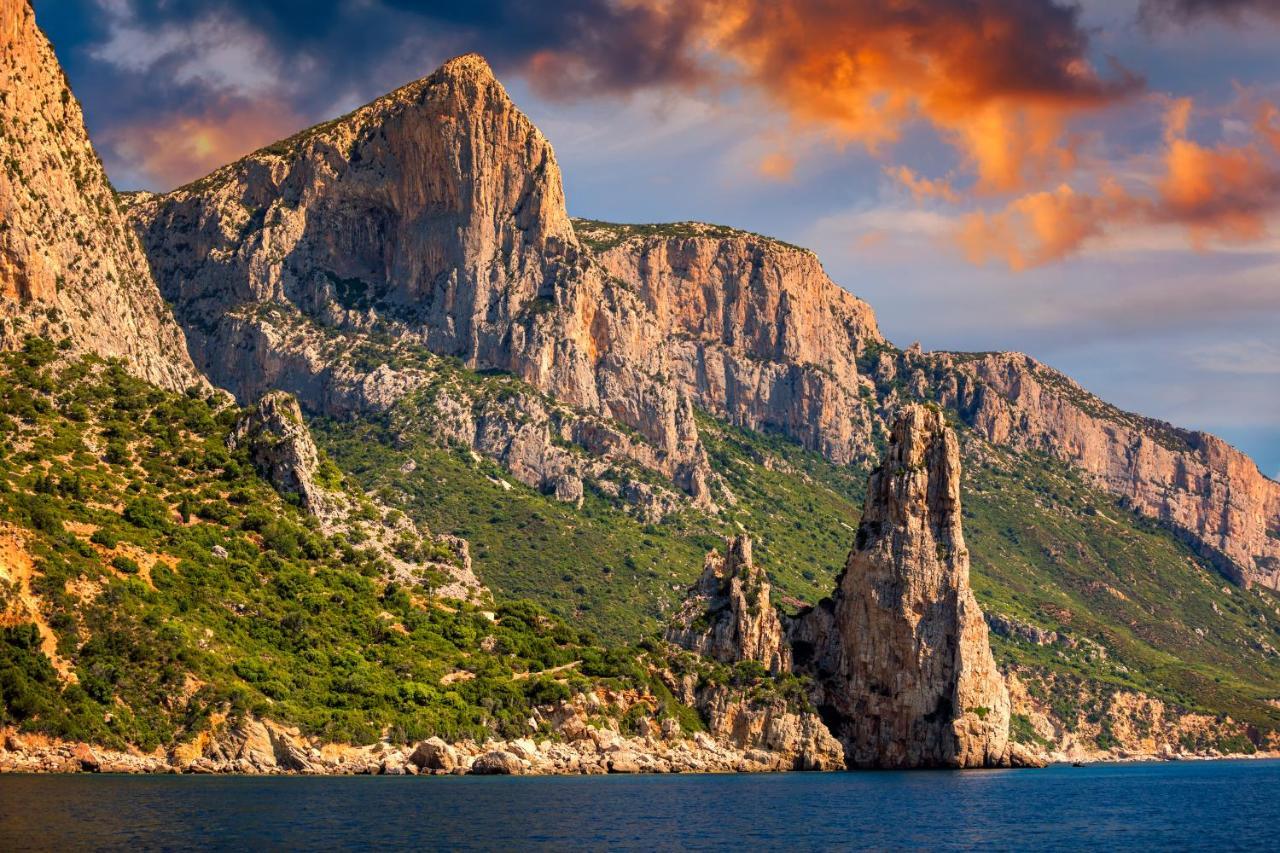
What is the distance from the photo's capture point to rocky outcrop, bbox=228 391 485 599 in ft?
454

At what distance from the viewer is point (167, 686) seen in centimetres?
10131

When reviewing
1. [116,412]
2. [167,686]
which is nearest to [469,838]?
[167,686]

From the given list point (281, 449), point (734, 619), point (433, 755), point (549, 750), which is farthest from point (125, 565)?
point (734, 619)

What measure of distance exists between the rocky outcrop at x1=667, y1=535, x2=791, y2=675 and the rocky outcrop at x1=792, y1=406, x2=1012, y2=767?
4309 millimetres

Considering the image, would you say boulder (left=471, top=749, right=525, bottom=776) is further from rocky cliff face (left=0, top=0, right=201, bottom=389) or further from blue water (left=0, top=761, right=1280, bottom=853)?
rocky cliff face (left=0, top=0, right=201, bottom=389)

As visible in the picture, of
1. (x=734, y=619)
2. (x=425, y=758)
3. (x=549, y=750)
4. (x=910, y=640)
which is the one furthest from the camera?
(x=734, y=619)

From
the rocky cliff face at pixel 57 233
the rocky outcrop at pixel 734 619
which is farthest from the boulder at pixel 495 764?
the rocky cliff face at pixel 57 233

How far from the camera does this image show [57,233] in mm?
136375

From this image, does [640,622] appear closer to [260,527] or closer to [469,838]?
[260,527]

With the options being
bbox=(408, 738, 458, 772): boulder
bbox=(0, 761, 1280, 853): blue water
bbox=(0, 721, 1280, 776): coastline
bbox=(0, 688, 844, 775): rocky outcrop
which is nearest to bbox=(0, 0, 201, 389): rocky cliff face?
bbox=(0, 688, 844, 775): rocky outcrop

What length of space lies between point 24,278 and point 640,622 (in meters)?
82.8

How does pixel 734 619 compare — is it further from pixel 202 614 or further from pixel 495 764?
pixel 202 614

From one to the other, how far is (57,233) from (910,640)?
82564mm

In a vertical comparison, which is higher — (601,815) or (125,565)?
(125,565)
